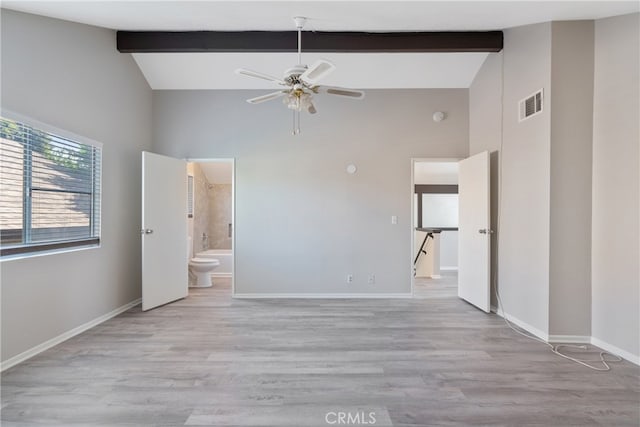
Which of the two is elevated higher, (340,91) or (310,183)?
(340,91)

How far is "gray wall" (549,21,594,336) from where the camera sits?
2.82 metres

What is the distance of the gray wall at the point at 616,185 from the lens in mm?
2504

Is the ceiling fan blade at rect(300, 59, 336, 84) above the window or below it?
above

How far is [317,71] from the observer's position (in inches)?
89.7

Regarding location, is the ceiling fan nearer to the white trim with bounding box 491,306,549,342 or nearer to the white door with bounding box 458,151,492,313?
the white door with bounding box 458,151,492,313

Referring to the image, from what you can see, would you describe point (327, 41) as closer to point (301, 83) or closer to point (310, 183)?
point (301, 83)

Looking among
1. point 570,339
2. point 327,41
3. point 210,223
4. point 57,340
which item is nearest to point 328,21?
point 327,41

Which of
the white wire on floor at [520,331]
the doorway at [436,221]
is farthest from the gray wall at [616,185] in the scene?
the doorway at [436,221]

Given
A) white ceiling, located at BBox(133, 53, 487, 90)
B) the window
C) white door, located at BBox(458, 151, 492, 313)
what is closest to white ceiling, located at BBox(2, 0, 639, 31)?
white ceiling, located at BBox(133, 53, 487, 90)

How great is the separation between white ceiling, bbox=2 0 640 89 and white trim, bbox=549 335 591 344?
2.84 m

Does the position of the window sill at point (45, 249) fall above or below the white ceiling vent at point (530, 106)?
below

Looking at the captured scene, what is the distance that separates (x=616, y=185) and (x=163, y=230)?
4.75 metres

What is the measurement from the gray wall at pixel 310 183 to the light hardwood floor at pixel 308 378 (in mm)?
1047

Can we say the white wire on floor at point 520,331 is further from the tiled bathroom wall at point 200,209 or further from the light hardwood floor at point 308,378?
the tiled bathroom wall at point 200,209
